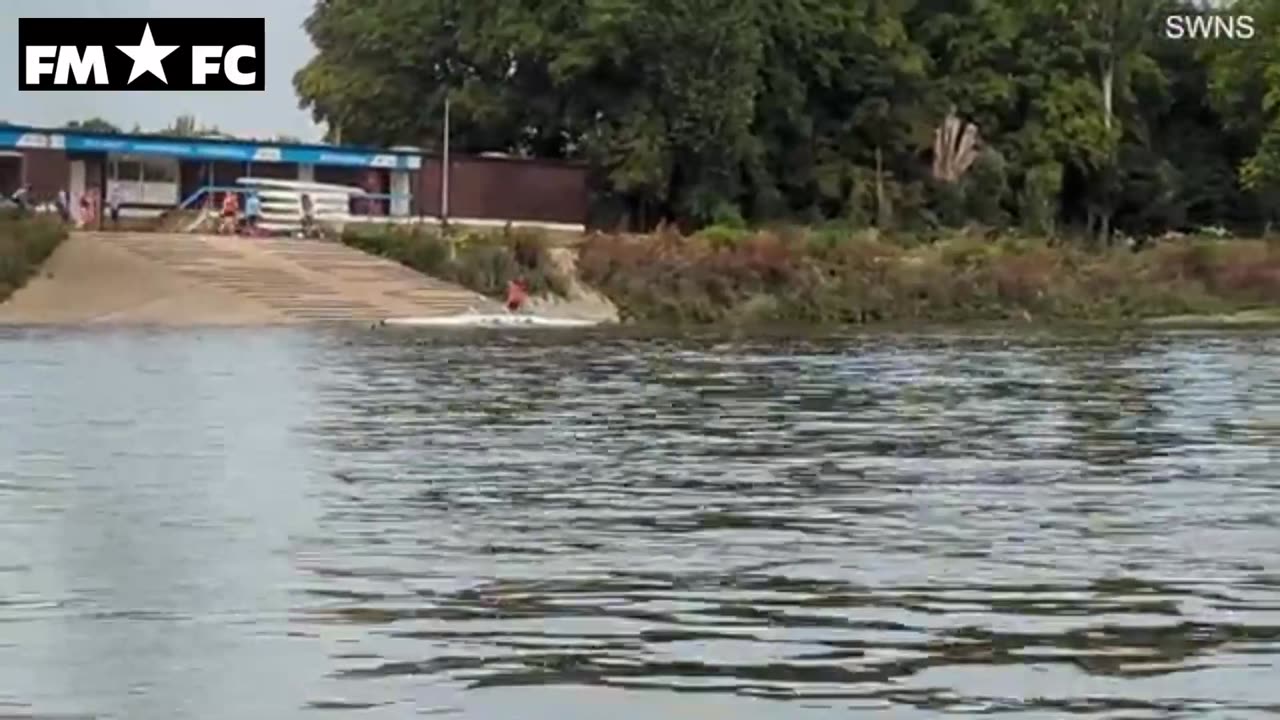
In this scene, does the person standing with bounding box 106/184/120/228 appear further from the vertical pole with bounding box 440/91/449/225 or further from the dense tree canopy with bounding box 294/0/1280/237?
the dense tree canopy with bounding box 294/0/1280/237

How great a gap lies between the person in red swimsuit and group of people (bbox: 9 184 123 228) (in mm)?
13707

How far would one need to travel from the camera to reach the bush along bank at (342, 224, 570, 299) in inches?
2409

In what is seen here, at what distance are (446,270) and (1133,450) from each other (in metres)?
40.8

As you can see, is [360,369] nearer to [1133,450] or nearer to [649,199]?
[1133,450]

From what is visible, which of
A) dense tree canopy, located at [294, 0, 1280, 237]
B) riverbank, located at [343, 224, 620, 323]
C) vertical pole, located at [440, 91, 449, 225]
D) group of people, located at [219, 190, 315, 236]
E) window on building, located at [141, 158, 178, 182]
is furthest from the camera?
dense tree canopy, located at [294, 0, 1280, 237]

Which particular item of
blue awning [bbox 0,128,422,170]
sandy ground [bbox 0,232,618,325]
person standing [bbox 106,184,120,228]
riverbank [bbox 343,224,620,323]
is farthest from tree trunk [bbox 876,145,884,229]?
person standing [bbox 106,184,120,228]

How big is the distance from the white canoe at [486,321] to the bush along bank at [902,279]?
435cm

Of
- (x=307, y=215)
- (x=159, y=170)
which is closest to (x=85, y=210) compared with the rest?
(x=159, y=170)

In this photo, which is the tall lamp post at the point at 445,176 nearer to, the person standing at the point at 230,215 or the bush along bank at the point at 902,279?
the person standing at the point at 230,215

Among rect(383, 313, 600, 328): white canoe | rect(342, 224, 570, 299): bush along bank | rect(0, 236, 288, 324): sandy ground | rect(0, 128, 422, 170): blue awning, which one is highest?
rect(0, 128, 422, 170): blue awning

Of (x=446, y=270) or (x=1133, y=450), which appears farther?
(x=446, y=270)

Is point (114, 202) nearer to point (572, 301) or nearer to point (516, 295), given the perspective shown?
point (572, 301)

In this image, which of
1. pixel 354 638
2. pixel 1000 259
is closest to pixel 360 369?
pixel 354 638

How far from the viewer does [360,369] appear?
35062 mm
